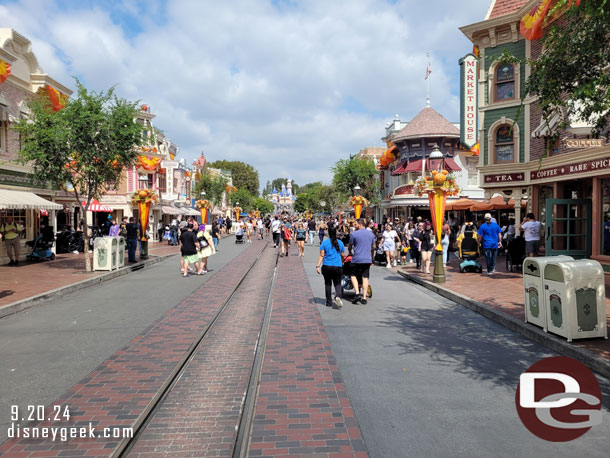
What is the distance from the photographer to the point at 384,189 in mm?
45406

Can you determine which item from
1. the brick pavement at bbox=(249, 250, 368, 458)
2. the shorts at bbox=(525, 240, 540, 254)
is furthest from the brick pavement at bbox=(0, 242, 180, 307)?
the shorts at bbox=(525, 240, 540, 254)

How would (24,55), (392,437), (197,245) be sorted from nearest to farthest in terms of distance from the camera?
(392,437) < (197,245) < (24,55)

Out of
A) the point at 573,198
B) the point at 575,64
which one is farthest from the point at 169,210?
the point at 575,64

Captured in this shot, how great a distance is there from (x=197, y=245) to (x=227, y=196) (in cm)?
7327

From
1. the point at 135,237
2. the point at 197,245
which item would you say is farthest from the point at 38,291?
the point at 135,237

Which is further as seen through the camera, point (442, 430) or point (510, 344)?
point (510, 344)

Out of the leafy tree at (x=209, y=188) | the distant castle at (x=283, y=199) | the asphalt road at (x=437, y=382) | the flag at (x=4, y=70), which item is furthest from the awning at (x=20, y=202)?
the distant castle at (x=283, y=199)

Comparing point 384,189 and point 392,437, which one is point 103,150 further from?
point 384,189

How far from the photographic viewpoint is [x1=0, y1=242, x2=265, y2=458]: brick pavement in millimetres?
3749

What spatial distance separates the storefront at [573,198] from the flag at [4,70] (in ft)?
57.9

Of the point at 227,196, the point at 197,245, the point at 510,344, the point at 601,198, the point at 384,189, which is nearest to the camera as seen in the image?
the point at 510,344

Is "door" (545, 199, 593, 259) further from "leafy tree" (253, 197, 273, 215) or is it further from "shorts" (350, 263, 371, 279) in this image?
"leafy tree" (253, 197, 273, 215)

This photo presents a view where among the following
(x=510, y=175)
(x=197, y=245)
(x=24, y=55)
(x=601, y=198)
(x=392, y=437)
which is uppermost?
(x=24, y=55)

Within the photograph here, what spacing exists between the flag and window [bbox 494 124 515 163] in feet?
59.3
